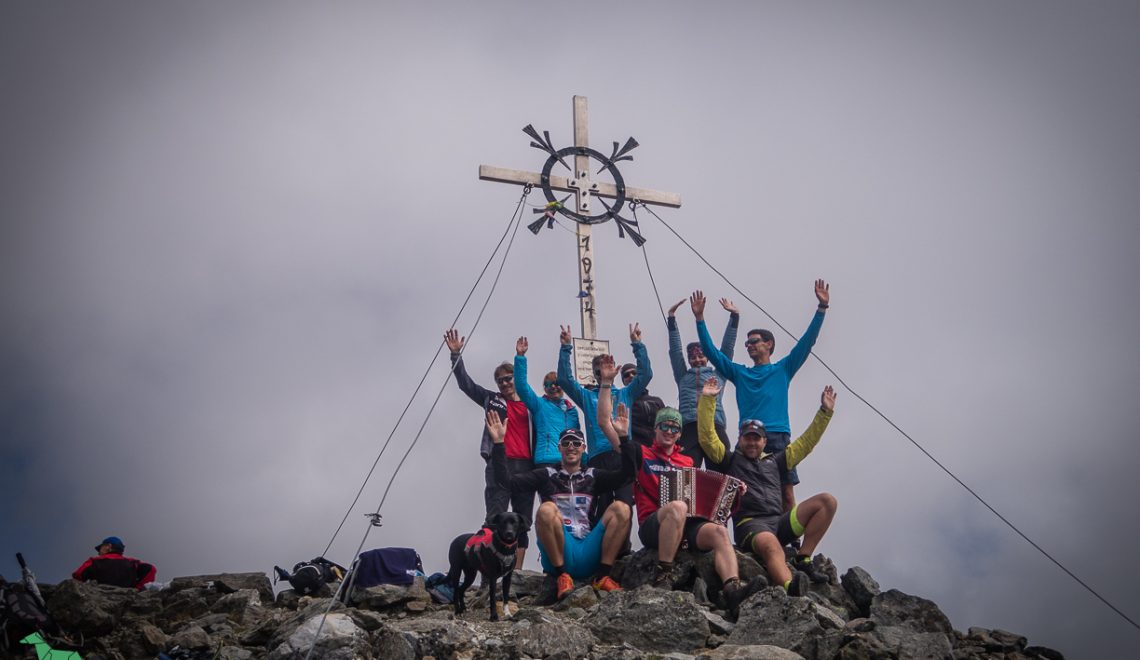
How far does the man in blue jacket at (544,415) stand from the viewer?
1148 centimetres

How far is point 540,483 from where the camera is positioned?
10930 millimetres

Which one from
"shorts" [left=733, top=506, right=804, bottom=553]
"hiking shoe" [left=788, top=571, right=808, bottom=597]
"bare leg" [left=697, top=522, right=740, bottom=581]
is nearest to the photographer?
"hiking shoe" [left=788, top=571, right=808, bottom=597]

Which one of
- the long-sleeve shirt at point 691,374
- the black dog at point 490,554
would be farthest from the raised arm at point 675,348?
the black dog at point 490,554

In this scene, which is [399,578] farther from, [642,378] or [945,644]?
[945,644]

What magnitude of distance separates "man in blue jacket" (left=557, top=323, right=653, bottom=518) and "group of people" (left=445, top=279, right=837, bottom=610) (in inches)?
0.6

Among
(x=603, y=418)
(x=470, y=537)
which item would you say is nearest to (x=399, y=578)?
(x=470, y=537)

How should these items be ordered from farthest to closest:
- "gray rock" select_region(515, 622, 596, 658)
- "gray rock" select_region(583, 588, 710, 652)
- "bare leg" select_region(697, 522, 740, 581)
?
"bare leg" select_region(697, 522, 740, 581)
"gray rock" select_region(583, 588, 710, 652)
"gray rock" select_region(515, 622, 596, 658)

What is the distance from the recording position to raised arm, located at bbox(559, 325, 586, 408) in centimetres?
1184

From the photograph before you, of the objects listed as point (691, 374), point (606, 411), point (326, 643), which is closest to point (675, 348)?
point (691, 374)

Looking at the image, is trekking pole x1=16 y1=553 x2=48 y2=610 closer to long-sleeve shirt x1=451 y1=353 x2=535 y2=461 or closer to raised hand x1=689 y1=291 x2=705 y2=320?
long-sleeve shirt x1=451 y1=353 x2=535 y2=461

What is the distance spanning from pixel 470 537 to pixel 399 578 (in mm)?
1194

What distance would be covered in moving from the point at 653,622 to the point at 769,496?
7.89 ft

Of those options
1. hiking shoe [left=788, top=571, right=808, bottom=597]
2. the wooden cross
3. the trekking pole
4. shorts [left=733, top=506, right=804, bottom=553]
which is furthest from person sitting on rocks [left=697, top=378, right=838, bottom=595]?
the trekking pole

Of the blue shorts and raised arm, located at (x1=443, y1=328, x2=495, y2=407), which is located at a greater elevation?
raised arm, located at (x1=443, y1=328, x2=495, y2=407)
